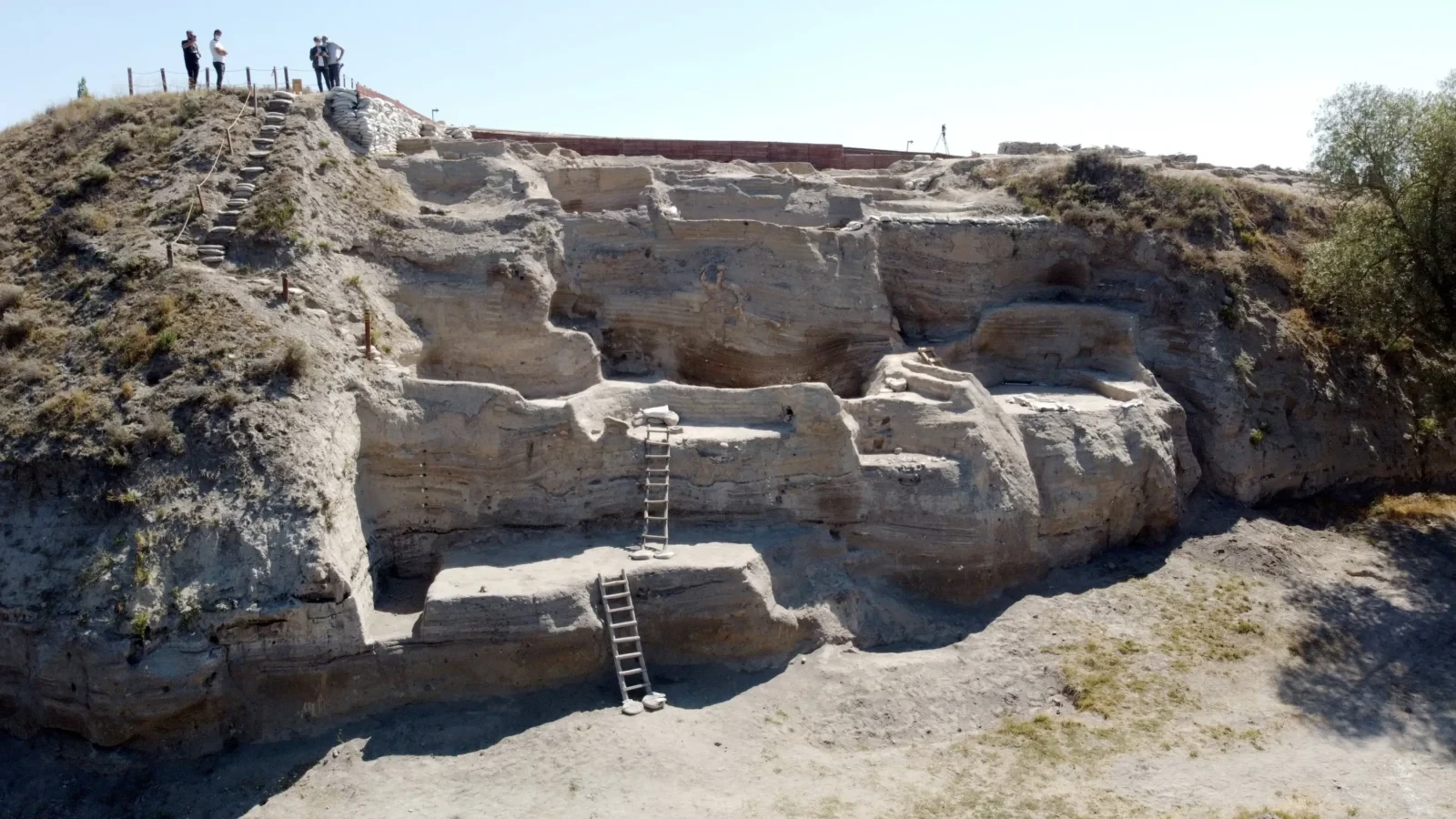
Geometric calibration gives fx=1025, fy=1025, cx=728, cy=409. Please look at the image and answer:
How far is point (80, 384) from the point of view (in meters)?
13.8

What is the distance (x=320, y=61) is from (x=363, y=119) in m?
3.01

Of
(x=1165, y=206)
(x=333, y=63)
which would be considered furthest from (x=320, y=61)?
(x=1165, y=206)

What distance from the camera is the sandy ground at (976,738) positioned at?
11.9 meters

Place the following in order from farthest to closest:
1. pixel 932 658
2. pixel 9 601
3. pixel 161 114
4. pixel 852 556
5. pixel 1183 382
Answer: pixel 1183 382
pixel 161 114
pixel 852 556
pixel 932 658
pixel 9 601

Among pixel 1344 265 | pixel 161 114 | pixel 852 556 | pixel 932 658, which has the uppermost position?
pixel 161 114

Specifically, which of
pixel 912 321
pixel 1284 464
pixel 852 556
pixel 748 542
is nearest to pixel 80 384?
pixel 748 542

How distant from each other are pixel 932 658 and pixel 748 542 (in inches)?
125

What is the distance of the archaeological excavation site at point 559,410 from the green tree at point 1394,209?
6.61 feet

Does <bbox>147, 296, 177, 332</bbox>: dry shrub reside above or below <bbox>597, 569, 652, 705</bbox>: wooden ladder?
above

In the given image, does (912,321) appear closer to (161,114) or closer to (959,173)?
(959,173)

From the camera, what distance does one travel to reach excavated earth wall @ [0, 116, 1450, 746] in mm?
13047

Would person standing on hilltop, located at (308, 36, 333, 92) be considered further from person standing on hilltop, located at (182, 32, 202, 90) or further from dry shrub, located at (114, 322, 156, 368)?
dry shrub, located at (114, 322, 156, 368)

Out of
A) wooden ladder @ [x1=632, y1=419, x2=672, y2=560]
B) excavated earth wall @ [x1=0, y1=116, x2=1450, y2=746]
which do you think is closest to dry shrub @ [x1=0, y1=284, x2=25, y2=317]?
excavated earth wall @ [x1=0, y1=116, x2=1450, y2=746]

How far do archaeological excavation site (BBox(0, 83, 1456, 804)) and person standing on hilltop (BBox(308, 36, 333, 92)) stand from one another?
52.5 inches
